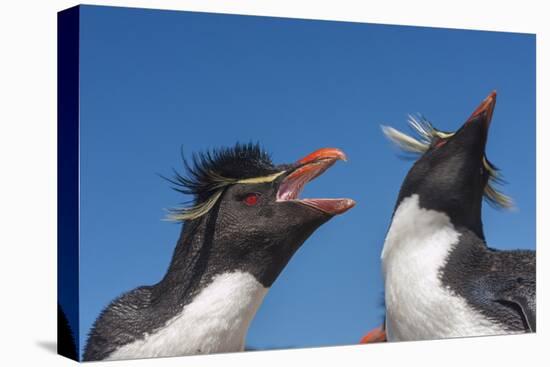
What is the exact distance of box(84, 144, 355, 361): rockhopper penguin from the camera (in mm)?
6895

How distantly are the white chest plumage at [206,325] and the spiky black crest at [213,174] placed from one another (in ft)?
1.52

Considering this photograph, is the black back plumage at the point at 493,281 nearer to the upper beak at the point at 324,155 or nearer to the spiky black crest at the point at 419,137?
the spiky black crest at the point at 419,137

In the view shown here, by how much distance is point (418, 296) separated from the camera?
759 centimetres

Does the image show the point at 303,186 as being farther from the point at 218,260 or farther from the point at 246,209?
the point at 218,260

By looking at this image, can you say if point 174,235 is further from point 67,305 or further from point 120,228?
point 67,305

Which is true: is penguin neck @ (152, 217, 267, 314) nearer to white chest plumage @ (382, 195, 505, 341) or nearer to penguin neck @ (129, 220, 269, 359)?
penguin neck @ (129, 220, 269, 359)

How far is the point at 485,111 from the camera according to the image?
807 centimetres

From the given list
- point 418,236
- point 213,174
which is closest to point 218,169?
point 213,174

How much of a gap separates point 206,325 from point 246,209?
2.49 feet

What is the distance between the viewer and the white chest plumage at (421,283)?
759 centimetres

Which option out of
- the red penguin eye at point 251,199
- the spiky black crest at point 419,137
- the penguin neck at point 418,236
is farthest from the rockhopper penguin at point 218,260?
the spiky black crest at point 419,137

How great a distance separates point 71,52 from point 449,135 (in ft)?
8.73

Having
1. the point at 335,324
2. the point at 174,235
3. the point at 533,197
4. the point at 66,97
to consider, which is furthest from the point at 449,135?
the point at 66,97

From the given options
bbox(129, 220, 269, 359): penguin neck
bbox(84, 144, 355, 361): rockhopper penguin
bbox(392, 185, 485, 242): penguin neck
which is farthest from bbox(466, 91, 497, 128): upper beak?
bbox(129, 220, 269, 359): penguin neck
